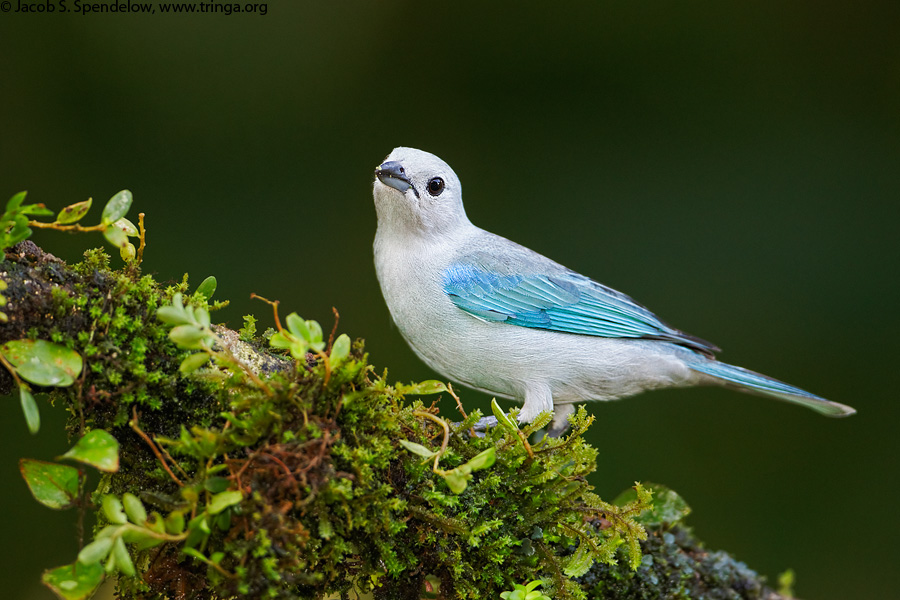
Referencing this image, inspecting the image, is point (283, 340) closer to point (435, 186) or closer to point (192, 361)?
point (192, 361)

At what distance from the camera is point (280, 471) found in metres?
2.10

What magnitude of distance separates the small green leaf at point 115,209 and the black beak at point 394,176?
1.85 m

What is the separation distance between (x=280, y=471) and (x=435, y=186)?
7.56 feet

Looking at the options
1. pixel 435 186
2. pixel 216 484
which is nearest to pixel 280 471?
pixel 216 484

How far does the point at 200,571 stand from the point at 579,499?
49.5 inches

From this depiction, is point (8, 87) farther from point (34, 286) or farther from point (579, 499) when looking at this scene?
point (579, 499)

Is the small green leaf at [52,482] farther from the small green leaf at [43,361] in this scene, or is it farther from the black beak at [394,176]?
the black beak at [394,176]

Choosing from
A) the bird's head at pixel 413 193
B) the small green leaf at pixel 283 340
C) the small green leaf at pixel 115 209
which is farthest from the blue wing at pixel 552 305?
the small green leaf at pixel 115 209

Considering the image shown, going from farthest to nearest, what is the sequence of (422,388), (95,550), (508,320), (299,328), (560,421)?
(560,421) < (508,320) < (422,388) < (299,328) < (95,550)

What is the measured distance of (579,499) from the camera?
2.70 metres

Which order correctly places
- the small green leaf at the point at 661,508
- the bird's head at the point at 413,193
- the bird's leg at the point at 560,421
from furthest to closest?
the bird's leg at the point at 560,421 → the bird's head at the point at 413,193 → the small green leaf at the point at 661,508

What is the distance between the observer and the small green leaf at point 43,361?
2062 mm

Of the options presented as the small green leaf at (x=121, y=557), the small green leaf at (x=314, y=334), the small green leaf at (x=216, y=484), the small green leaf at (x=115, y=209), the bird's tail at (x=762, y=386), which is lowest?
the bird's tail at (x=762, y=386)

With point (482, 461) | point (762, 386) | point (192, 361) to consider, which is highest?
point (192, 361)
